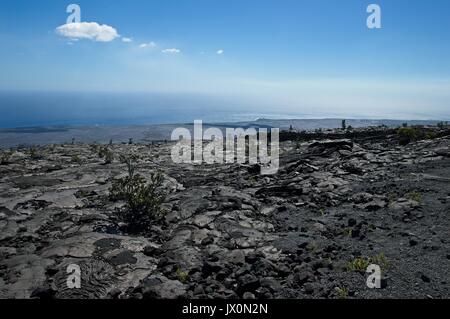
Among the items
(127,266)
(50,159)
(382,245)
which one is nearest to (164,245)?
(127,266)

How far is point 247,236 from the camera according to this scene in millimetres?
10562

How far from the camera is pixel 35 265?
8.57 m

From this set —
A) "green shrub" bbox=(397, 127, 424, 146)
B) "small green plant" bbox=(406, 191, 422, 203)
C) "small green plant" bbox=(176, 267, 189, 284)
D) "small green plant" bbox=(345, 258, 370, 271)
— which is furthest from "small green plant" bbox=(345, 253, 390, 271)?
"green shrub" bbox=(397, 127, 424, 146)

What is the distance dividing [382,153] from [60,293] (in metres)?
19.4

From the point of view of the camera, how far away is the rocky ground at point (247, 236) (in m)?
7.59

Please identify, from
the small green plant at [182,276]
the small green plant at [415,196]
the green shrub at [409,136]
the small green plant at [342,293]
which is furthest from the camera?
the green shrub at [409,136]

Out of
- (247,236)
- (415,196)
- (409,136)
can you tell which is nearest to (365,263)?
(247,236)

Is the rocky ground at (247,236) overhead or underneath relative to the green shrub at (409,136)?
underneath

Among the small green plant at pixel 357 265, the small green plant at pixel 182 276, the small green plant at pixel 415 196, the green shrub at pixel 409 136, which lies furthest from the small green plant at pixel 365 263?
the green shrub at pixel 409 136

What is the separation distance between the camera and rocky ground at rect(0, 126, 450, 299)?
759 cm

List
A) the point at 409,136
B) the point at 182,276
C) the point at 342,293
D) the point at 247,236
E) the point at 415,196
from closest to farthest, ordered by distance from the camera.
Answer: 1. the point at 342,293
2. the point at 182,276
3. the point at 247,236
4. the point at 415,196
5. the point at 409,136

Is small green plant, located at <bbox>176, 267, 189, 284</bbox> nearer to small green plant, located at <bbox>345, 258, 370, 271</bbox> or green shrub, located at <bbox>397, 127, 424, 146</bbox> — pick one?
small green plant, located at <bbox>345, 258, 370, 271</bbox>

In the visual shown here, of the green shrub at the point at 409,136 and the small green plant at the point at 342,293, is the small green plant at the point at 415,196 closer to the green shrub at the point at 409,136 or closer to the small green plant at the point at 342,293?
the small green plant at the point at 342,293

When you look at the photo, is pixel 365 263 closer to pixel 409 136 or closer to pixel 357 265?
pixel 357 265
